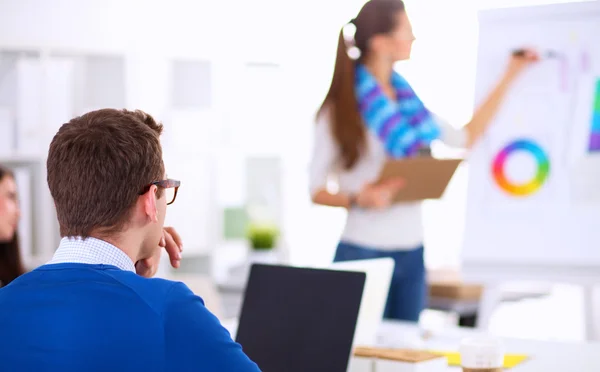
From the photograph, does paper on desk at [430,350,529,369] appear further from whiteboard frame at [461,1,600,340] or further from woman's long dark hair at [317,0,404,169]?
woman's long dark hair at [317,0,404,169]

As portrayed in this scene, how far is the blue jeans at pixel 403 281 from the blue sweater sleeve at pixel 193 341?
1.37 metres

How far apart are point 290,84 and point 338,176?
3.01m

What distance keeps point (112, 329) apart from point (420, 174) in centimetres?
152

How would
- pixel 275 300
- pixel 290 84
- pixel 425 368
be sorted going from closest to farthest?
1. pixel 425 368
2. pixel 275 300
3. pixel 290 84

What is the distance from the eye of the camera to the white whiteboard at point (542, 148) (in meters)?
2.42

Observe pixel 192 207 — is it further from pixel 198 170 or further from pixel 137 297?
pixel 137 297

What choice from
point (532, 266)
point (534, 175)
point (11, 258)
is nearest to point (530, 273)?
point (532, 266)

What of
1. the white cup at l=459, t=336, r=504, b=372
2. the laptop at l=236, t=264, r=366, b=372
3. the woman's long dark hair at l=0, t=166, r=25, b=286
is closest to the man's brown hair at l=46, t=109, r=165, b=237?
the laptop at l=236, t=264, r=366, b=372

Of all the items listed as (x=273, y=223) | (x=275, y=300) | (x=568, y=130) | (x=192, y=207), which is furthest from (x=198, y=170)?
(x=275, y=300)

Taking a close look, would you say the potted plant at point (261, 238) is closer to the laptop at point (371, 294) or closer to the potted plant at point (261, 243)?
the potted plant at point (261, 243)

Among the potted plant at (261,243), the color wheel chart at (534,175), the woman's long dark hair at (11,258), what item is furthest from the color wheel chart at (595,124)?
the potted plant at (261,243)

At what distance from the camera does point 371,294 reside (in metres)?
1.81

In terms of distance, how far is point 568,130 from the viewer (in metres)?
2.45

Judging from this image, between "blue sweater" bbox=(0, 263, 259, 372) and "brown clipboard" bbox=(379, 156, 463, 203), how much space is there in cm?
137
